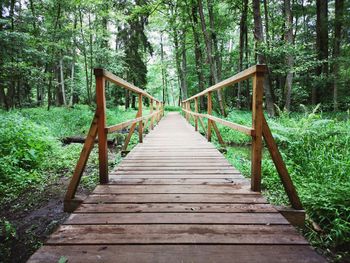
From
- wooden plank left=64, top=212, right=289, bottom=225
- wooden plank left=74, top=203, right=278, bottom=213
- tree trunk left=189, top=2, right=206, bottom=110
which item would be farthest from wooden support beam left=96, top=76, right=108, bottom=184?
tree trunk left=189, top=2, right=206, bottom=110

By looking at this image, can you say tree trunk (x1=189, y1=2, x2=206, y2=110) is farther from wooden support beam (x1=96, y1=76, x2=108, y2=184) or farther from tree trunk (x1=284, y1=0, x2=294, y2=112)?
wooden support beam (x1=96, y1=76, x2=108, y2=184)

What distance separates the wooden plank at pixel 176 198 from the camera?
7.72 feet

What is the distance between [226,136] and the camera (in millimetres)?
9102

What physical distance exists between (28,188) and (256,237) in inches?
153

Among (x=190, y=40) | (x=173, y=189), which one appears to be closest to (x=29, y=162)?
(x=173, y=189)

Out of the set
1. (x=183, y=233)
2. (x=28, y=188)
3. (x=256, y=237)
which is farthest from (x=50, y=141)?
(x=256, y=237)

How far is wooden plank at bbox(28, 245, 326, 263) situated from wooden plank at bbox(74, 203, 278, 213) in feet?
1.76

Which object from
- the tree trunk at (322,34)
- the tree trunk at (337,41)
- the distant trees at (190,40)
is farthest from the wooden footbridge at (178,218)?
the tree trunk at (322,34)

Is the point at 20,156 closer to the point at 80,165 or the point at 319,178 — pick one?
the point at 80,165

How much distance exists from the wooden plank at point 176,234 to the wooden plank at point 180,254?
5 centimetres

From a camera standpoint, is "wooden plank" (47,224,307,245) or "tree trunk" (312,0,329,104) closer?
"wooden plank" (47,224,307,245)

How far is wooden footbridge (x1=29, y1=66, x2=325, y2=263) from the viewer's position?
1.52 m

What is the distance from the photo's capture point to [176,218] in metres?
1.99

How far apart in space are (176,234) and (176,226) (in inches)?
4.7
